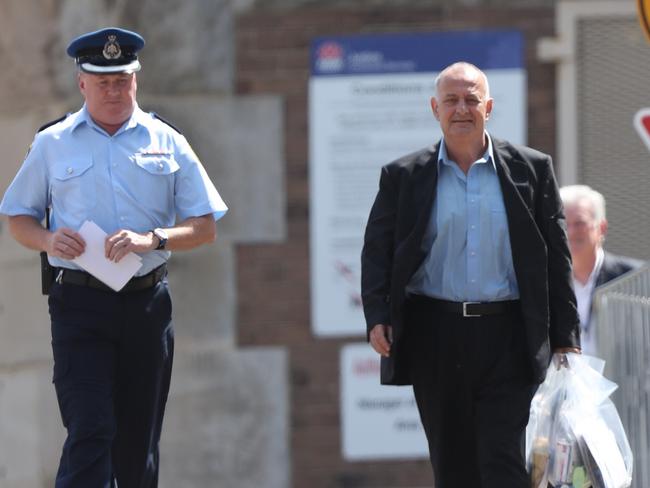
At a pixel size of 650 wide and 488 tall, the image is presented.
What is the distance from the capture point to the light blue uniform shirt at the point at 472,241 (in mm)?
5414

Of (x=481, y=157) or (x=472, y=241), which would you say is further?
(x=481, y=157)

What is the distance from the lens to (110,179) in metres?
5.38

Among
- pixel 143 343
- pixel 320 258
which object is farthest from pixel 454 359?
pixel 320 258

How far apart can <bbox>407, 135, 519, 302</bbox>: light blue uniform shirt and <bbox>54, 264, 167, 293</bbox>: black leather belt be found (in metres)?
0.96

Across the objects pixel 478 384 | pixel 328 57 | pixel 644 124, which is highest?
pixel 328 57

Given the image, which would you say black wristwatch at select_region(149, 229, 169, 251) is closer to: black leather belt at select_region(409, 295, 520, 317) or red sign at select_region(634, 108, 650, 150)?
black leather belt at select_region(409, 295, 520, 317)

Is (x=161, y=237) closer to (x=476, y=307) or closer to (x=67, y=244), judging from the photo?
(x=67, y=244)

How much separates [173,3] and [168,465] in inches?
107

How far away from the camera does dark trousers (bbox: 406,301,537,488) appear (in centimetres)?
540

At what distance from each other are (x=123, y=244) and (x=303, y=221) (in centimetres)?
351

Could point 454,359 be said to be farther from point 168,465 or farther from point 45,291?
point 168,465

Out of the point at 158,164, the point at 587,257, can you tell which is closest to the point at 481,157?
the point at 158,164

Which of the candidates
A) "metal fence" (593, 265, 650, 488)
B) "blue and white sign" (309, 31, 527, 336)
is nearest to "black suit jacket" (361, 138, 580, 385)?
"metal fence" (593, 265, 650, 488)

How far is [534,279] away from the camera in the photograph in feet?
17.6
